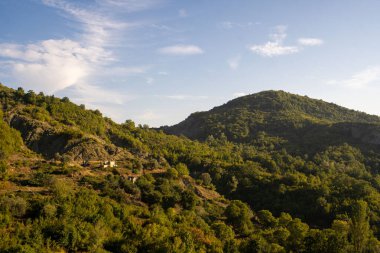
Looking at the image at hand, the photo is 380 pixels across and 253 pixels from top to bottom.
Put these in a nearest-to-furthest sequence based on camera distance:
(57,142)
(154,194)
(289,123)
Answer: (154,194) < (57,142) < (289,123)

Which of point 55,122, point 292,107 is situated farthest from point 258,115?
point 55,122

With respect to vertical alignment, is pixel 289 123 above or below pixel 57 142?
above

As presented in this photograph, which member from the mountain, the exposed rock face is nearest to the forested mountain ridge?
the exposed rock face

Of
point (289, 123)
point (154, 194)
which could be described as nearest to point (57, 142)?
point (154, 194)

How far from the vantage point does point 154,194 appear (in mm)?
50500

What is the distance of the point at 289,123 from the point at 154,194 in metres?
116

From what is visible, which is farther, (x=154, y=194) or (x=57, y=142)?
(x=57, y=142)

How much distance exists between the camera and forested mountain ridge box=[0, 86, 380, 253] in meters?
33.3

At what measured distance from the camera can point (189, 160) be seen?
91.2 metres

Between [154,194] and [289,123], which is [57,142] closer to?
[154,194]

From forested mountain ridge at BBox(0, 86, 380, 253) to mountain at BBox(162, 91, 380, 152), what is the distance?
13465 mm

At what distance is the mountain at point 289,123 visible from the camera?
12875cm

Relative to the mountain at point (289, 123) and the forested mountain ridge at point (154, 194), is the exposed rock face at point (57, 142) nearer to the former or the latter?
the forested mountain ridge at point (154, 194)

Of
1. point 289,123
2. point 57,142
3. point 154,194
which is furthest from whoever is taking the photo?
point 289,123
